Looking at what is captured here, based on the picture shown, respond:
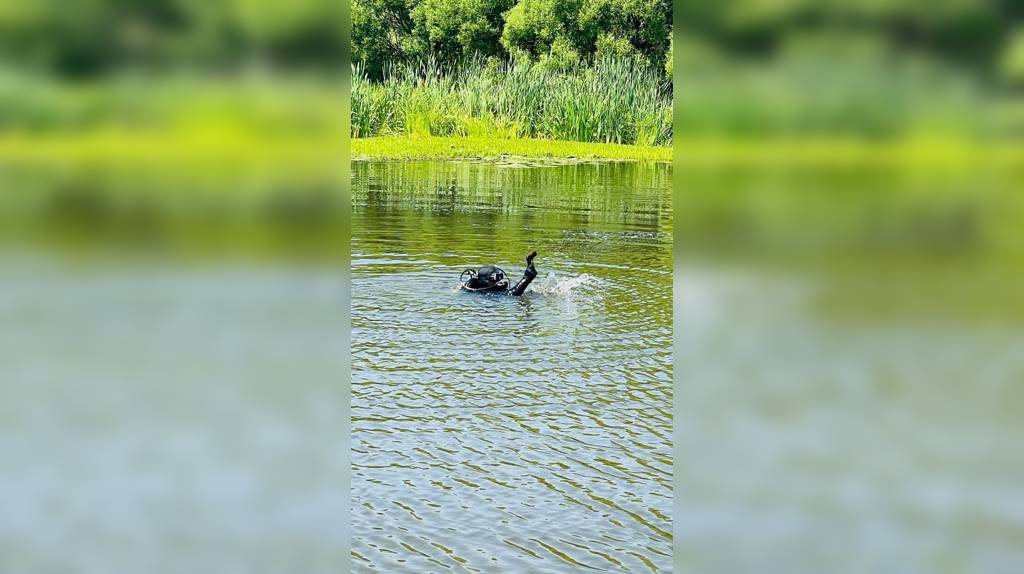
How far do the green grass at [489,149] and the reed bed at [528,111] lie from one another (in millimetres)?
541

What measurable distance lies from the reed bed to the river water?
12667 mm

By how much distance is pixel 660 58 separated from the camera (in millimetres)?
36938

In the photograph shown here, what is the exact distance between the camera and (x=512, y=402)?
270 inches
